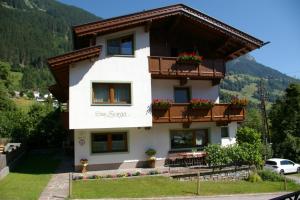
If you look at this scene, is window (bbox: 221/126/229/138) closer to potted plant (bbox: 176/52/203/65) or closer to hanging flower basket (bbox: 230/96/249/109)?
hanging flower basket (bbox: 230/96/249/109)

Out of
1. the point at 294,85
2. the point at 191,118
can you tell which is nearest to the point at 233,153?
the point at 191,118

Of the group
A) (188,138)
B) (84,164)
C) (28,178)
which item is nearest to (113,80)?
(84,164)

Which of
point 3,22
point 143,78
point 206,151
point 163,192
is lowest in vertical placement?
point 163,192

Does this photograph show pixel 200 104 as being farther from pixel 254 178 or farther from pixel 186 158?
pixel 254 178

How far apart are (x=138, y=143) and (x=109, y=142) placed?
6.01 ft

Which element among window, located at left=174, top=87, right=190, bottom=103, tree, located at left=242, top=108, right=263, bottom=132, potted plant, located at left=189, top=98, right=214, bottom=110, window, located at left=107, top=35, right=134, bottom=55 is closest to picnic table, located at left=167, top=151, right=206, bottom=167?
potted plant, located at left=189, top=98, right=214, bottom=110

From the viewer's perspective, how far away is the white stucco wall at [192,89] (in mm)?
24641

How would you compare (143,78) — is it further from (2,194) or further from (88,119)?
(2,194)

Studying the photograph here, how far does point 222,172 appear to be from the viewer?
2192cm

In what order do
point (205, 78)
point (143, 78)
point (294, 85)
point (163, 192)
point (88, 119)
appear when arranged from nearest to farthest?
1. point (163, 192)
2. point (88, 119)
3. point (143, 78)
4. point (205, 78)
5. point (294, 85)

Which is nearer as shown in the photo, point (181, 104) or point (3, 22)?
point (181, 104)

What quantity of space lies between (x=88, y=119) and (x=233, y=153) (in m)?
8.78

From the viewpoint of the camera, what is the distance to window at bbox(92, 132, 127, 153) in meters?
22.6

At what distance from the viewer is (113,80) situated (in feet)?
73.1
